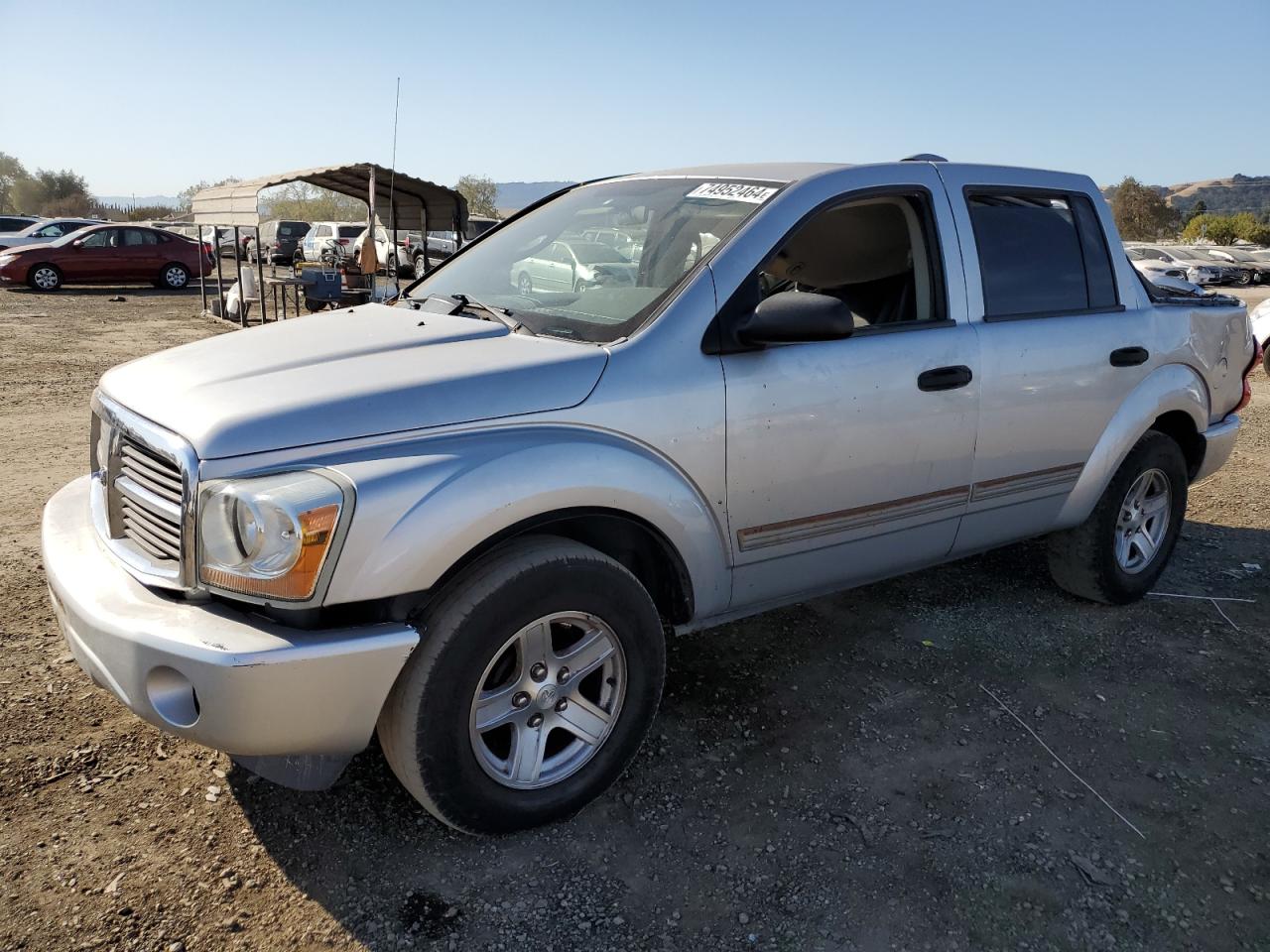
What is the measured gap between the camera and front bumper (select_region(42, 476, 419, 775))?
2.11 metres

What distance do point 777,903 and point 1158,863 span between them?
1.11 meters

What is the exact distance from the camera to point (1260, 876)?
261 cm

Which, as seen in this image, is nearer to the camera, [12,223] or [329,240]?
[12,223]

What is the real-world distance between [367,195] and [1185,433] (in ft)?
45.5

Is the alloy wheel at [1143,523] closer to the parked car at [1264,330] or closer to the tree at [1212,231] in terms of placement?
the parked car at [1264,330]

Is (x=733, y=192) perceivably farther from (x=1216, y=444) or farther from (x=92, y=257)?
(x=92, y=257)

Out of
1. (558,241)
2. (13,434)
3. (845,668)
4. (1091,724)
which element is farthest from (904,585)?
(13,434)

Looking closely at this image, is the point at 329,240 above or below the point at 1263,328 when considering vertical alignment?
below

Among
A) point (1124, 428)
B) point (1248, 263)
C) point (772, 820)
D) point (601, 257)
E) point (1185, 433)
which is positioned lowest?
point (772, 820)

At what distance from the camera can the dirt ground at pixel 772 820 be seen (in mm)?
2365

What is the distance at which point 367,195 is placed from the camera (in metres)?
15.6

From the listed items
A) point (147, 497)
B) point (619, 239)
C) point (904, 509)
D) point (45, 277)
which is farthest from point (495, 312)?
point (45, 277)

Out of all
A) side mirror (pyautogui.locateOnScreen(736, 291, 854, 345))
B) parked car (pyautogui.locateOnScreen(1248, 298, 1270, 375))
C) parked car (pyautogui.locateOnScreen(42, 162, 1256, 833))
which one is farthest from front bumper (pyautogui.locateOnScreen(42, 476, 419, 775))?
parked car (pyautogui.locateOnScreen(1248, 298, 1270, 375))

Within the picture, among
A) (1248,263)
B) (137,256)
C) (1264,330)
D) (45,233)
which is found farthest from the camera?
(1248,263)
